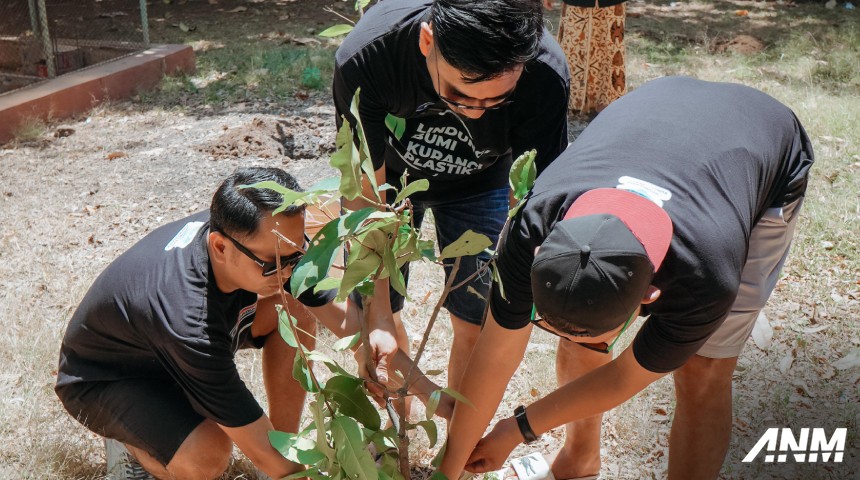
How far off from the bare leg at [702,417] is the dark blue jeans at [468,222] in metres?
0.70

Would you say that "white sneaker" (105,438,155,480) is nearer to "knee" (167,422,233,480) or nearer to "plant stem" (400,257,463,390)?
"knee" (167,422,233,480)

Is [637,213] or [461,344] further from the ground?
[637,213]

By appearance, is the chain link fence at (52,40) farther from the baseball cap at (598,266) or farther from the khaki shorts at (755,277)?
the baseball cap at (598,266)

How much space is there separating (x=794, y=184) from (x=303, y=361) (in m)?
1.28

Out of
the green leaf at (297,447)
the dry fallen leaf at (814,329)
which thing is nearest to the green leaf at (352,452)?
the green leaf at (297,447)

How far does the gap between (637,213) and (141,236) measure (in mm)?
3356

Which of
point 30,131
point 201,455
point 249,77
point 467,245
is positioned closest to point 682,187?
point 467,245

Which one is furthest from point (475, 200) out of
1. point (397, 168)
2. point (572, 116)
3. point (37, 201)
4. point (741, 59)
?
point (741, 59)

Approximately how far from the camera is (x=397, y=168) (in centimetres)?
262

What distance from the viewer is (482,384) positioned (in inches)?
80.7

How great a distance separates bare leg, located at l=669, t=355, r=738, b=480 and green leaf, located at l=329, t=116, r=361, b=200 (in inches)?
47.5

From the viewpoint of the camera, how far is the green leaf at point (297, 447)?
1.76m

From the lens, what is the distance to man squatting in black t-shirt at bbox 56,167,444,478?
6.75 feet

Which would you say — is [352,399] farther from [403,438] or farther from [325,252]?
[325,252]
